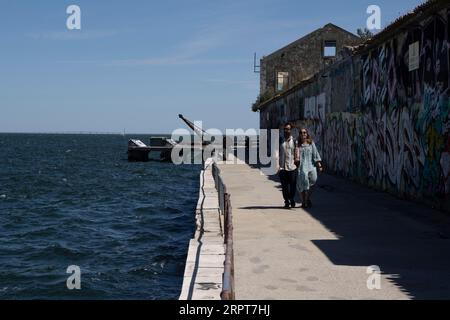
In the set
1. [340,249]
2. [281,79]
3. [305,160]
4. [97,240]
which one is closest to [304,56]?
[281,79]

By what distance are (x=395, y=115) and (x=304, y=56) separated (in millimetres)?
31283

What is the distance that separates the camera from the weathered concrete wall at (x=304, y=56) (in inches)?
1697

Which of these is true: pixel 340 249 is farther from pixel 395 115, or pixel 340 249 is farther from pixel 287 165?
pixel 395 115

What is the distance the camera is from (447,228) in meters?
9.15

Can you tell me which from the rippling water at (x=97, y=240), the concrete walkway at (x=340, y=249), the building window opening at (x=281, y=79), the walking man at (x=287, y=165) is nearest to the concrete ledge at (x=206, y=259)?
the concrete walkway at (x=340, y=249)

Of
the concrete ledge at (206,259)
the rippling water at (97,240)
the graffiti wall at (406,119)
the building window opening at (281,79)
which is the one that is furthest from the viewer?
the building window opening at (281,79)

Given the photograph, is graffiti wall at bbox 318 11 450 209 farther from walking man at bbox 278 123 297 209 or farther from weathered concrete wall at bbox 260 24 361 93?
weathered concrete wall at bbox 260 24 361 93

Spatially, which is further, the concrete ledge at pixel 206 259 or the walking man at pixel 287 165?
the walking man at pixel 287 165

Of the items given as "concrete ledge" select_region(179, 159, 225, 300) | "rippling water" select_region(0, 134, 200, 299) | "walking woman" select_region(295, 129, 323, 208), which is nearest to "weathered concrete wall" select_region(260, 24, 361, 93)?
"rippling water" select_region(0, 134, 200, 299)

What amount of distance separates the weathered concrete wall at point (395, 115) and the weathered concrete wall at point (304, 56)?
22585 millimetres

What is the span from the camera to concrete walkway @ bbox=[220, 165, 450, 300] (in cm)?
597

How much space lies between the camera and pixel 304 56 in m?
43.8

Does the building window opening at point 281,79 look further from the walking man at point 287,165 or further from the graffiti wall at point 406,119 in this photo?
the walking man at point 287,165
